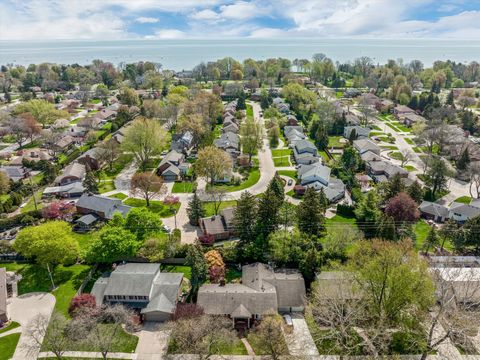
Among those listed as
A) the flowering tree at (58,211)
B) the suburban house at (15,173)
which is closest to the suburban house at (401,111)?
the flowering tree at (58,211)

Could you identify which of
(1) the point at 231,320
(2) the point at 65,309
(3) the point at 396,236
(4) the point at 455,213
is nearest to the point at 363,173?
(4) the point at 455,213

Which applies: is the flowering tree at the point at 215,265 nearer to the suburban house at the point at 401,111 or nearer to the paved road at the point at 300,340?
the paved road at the point at 300,340

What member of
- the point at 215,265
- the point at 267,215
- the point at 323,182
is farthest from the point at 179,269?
the point at 323,182

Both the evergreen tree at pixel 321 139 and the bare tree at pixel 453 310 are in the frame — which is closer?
the bare tree at pixel 453 310

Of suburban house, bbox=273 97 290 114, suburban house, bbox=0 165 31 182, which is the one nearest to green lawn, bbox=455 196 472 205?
suburban house, bbox=273 97 290 114

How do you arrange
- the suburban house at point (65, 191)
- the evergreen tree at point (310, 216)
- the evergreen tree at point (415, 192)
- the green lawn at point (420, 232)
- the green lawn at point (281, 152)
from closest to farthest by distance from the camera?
the evergreen tree at point (310, 216) < the green lawn at point (420, 232) < the evergreen tree at point (415, 192) < the suburban house at point (65, 191) < the green lawn at point (281, 152)

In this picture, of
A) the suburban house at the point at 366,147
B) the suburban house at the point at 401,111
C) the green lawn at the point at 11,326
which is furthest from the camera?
the suburban house at the point at 401,111

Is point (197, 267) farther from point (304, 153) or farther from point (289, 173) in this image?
point (304, 153)
